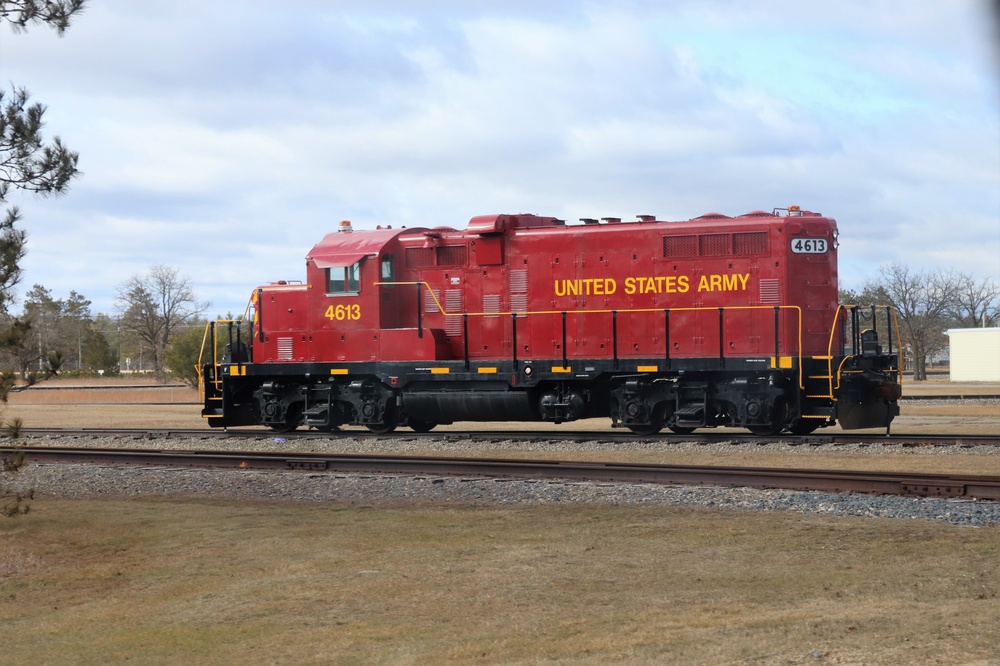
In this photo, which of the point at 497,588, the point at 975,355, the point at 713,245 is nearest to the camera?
A: the point at 497,588

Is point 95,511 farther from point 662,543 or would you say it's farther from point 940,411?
point 940,411

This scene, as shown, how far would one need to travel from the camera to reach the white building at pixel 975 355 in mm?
62312

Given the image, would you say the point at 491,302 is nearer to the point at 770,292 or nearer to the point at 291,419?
the point at 291,419

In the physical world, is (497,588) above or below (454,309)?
below

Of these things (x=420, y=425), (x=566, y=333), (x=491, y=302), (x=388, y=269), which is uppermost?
(x=388, y=269)

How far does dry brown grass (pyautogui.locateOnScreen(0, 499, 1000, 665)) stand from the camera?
674cm

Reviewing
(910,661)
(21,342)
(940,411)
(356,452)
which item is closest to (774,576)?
(910,661)

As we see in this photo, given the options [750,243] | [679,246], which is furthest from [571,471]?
[750,243]

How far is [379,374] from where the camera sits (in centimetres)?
2114

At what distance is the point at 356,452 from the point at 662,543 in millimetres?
9673

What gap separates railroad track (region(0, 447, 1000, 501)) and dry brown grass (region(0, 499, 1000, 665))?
5.47ft

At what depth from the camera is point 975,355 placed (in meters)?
63.0

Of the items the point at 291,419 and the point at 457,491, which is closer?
the point at 457,491

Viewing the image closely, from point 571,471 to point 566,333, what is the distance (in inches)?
244
